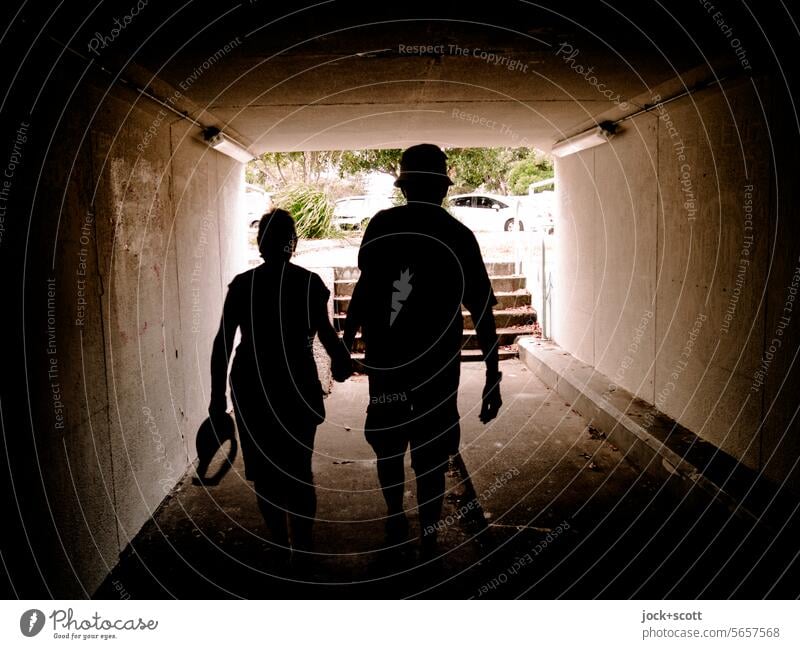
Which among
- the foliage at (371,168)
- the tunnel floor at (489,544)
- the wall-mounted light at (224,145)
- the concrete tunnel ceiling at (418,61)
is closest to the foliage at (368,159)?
the foliage at (371,168)

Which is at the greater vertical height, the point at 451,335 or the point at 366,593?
the point at 451,335

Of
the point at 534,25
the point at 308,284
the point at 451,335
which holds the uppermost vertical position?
the point at 534,25

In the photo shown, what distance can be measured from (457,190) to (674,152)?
28761 mm

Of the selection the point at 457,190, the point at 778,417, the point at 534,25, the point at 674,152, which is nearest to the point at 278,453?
the point at 534,25

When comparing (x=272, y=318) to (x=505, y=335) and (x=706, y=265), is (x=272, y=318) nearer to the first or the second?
(x=706, y=265)

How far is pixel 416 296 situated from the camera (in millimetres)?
3996

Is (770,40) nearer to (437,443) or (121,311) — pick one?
(437,443)

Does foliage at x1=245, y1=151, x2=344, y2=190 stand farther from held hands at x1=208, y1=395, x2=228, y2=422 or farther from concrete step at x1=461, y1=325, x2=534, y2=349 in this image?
held hands at x1=208, y1=395, x2=228, y2=422

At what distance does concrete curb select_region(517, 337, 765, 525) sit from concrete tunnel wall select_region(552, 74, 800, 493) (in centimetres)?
18

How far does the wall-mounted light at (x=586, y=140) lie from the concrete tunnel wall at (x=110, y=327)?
12.8 ft

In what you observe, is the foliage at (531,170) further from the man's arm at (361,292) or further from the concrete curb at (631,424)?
the man's arm at (361,292)

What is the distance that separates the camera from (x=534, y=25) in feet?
12.4

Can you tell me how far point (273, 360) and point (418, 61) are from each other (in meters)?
Result: 2.33

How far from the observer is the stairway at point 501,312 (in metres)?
10.8
